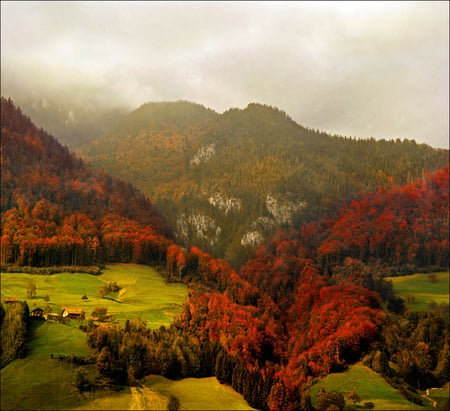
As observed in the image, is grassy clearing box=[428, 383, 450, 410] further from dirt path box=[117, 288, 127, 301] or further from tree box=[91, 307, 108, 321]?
dirt path box=[117, 288, 127, 301]

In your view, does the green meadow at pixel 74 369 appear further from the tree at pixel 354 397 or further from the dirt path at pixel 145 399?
the tree at pixel 354 397

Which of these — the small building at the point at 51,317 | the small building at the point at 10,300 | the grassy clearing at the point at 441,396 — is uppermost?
the small building at the point at 10,300

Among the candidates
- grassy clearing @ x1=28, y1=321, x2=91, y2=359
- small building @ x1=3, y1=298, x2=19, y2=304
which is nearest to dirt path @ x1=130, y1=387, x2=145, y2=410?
grassy clearing @ x1=28, y1=321, x2=91, y2=359

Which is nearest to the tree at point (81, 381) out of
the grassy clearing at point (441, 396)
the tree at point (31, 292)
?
the tree at point (31, 292)

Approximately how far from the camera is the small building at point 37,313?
107475mm

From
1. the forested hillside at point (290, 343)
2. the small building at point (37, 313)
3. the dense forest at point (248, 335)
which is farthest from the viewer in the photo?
the small building at point (37, 313)

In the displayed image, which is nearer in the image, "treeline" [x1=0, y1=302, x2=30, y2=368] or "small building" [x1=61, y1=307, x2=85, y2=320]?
"treeline" [x1=0, y1=302, x2=30, y2=368]

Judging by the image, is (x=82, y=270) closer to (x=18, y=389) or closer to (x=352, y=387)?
(x=18, y=389)

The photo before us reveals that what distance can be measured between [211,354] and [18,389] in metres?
44.5

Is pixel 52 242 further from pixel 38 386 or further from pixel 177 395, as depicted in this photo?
pixel 177 395

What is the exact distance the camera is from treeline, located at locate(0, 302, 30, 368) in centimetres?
9206

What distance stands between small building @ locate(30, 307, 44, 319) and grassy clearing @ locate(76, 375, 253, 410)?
3187 centimetres

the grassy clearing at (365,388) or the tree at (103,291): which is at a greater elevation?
the tree at (103,291)

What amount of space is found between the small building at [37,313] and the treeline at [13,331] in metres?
2.41
